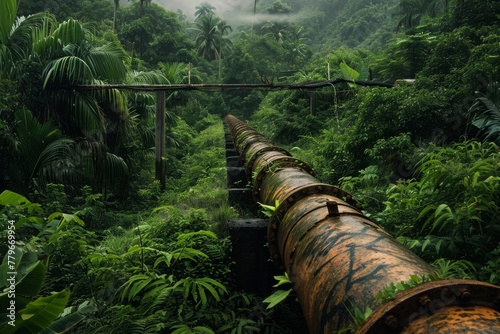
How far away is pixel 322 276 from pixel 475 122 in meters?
5.14

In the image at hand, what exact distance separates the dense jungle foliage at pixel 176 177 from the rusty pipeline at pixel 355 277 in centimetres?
39

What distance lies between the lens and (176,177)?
1399 centimetres

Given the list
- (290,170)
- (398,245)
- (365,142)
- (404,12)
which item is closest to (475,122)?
(365,142)

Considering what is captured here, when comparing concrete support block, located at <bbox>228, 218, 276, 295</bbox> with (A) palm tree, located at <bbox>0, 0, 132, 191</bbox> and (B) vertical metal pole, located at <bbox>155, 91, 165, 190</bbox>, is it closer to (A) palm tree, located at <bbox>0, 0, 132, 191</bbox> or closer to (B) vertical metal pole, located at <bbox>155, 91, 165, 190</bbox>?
(A) palm tree, located at <bbox>0, 0, 132, 191</bbox>

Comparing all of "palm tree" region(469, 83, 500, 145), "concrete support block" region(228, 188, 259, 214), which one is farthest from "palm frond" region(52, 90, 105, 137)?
"palm tree" region(469, 83, 500, 145)

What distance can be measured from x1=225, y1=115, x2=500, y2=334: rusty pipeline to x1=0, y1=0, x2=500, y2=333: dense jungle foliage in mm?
387

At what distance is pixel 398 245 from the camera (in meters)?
1.84

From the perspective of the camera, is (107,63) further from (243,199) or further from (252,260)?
(252,260)

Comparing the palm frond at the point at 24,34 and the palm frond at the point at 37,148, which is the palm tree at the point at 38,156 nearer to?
the palm frond at the point at 37,148

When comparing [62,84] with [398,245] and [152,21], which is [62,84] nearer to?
[398,245]

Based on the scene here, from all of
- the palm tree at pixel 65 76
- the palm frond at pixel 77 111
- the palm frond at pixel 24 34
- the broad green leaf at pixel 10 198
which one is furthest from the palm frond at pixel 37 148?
the broad green leaf at pixel 10 198

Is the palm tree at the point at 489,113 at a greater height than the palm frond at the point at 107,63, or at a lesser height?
lesser

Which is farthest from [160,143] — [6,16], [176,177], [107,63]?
[6,16]

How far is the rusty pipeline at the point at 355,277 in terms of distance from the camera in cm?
117
